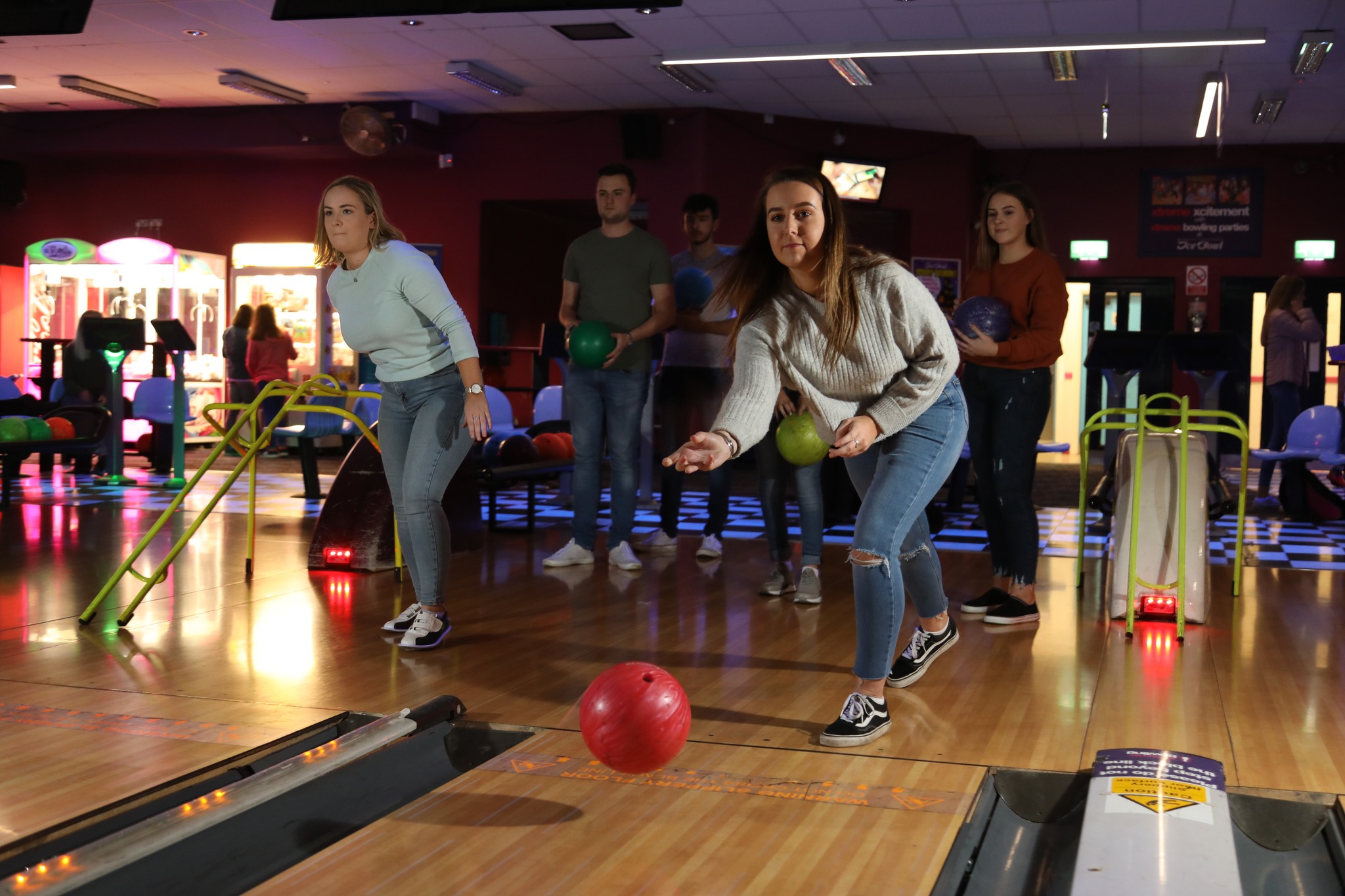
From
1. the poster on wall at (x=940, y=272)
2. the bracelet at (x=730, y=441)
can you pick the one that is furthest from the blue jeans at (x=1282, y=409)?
the bracelet at (x=730, y=441)

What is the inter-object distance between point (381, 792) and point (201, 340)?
12.0m

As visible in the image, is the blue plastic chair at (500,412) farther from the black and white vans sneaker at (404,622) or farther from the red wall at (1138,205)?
the red wall at (1138,205)

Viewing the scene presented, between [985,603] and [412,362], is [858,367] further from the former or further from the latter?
[985,603]

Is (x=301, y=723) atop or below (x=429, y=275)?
below

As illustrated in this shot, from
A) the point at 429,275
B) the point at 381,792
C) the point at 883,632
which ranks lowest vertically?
the point at 381,792

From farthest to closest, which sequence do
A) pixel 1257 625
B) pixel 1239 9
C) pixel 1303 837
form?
pixel 1239 9 < pixel 1257 625 < pixel 1303 837

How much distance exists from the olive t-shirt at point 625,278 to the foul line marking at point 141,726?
2.60m

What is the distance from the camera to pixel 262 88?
11.4m

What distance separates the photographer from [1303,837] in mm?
2301

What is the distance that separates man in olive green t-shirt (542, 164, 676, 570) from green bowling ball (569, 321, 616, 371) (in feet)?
0.27

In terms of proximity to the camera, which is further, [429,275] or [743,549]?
[743,549]

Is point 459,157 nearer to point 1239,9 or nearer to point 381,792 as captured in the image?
point 1239,9

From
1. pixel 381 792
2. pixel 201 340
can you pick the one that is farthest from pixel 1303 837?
pixel 201 340

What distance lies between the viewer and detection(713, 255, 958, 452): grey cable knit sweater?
273cm
